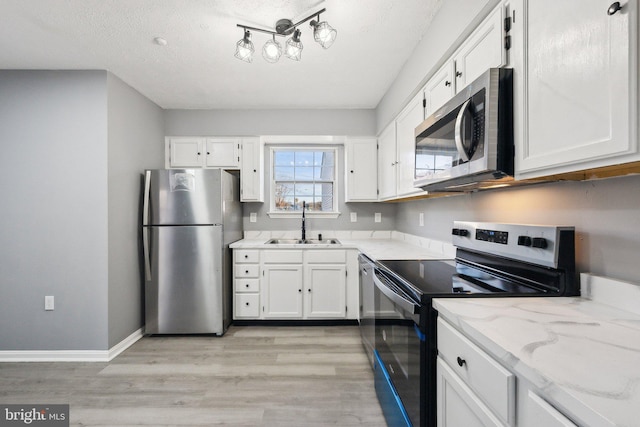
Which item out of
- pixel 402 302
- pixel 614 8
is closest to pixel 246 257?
pixel 402 302

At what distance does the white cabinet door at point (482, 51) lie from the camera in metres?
1.22

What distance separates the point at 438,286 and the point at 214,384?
1.78 metres

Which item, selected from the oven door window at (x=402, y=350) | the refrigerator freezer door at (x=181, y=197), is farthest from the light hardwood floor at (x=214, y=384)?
the refrigerator freezer door at (x=181, y=197)

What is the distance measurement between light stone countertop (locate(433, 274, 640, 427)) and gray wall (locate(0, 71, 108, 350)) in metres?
2.76

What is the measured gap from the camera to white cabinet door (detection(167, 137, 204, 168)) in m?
3.49

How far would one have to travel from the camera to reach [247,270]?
10.3ft

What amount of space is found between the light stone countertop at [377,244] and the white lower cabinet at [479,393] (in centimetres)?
109

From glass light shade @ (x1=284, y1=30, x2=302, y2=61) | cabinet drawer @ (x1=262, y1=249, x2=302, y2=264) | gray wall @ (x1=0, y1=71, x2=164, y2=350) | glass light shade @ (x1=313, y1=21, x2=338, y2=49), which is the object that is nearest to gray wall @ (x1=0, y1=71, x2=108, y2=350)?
gray wall @ (x1=0, y1=71, x2=164, y2=350)

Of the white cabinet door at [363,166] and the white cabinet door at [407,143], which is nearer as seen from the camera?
the white cabinet door at [407,143]

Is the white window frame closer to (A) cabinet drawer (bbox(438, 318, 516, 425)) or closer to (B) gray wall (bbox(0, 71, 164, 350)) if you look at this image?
(B) gray wall (bbox(0, 71, 164, 350))

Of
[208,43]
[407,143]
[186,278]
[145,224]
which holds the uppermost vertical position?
[208,43]

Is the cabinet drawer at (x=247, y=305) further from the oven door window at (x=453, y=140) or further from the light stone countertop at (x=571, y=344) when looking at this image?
the light stone countertop at (x=571, y=344)

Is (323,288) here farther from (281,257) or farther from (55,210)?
(55,210)

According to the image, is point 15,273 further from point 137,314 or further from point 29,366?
point 137,314
